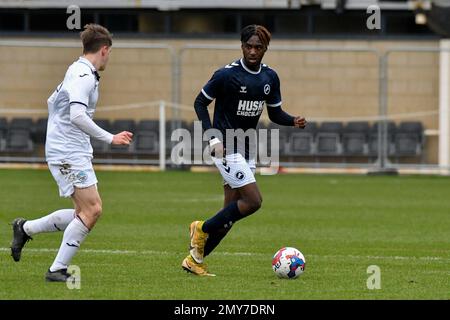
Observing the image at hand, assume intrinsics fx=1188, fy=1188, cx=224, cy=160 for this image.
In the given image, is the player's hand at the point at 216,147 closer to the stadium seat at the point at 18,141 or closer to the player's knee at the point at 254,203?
the player's knee at the point at 254,203

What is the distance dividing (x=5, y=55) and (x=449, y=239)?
19.5 m

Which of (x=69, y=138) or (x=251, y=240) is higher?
(x=69, y=138)

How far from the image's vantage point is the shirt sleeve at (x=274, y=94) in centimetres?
1132

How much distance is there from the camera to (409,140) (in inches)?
1177

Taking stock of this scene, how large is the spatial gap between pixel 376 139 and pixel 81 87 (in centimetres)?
2050

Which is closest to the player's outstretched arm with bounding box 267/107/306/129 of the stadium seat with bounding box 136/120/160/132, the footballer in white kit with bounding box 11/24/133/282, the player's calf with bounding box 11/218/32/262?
the footballer in white kit with bounding box 11/24/133/282

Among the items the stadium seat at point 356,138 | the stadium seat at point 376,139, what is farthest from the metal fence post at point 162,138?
the stadium seat at point 376,139

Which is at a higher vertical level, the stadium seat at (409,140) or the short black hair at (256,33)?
the short black hair at (256,33)

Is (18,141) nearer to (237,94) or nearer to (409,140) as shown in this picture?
(409,140)

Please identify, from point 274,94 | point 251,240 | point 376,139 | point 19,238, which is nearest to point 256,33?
point 274,94

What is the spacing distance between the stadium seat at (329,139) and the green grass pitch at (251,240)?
285cm

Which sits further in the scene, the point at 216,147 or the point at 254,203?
the point at 254,203

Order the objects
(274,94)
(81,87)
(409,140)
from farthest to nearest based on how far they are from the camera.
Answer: (409,140) < (274,94) < (81,87)

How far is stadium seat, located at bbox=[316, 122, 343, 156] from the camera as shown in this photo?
29.9 meters
